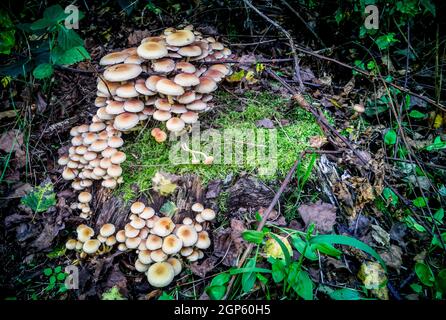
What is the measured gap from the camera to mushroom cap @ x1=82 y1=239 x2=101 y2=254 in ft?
9.01

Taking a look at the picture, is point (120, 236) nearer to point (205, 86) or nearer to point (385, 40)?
point (205, 86)

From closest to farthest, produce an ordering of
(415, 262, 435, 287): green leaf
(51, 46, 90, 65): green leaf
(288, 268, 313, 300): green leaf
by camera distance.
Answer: (288, 268, 313, 300): green leaf < (415, 262, 435, 287): green leaf < (51, 46, 90, 65): green leaf

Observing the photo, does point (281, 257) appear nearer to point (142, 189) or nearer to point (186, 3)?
point (142, 189)

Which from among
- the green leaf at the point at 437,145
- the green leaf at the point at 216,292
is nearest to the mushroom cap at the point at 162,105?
the green leaf at the point at 216,292

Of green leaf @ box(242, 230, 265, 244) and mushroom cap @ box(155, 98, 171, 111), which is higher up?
mushroom cap @ box(155, 98, 171, 111)

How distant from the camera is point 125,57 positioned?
306 cm

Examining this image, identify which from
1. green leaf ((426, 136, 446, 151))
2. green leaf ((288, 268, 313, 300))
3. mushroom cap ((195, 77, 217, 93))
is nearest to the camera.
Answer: green leaf ((288, 268, 313, 300))

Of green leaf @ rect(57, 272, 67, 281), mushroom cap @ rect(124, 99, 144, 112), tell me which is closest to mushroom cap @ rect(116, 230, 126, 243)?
green leaf @ rect(57, 272, 67, 281)

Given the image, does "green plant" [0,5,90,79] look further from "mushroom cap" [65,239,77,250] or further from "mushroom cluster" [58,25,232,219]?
"mushroom cap" [65,239,77,250]

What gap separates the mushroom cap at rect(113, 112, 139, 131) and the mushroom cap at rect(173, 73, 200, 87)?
1.99ft

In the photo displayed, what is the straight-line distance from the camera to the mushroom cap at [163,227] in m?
2.66

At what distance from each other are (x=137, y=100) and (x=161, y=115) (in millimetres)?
353

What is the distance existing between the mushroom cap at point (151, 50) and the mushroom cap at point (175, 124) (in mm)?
661

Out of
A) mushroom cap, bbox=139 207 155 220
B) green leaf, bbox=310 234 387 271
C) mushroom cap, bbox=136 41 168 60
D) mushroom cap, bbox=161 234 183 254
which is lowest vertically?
mushroom cap, bbox=161 234 183 254
